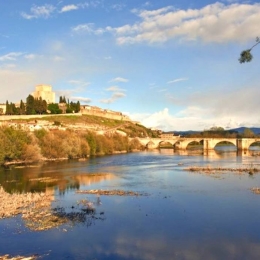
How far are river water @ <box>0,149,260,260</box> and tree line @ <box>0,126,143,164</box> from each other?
18970 mm

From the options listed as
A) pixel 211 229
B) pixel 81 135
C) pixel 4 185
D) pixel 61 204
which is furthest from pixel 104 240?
pixel 81 135

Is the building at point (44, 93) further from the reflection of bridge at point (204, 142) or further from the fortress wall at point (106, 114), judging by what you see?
the reflection of bridge at point (204, 142)

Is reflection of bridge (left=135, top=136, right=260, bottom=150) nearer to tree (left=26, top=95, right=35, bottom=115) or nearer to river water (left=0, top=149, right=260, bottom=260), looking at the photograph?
tree (left=26, top=95, right=35, bottom=115)

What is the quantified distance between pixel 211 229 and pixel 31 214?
10733 mm

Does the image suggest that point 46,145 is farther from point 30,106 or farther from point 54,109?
point 54,109

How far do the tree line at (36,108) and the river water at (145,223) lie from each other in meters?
55.0

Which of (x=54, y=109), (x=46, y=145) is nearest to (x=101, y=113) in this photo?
(x=54, y=109)

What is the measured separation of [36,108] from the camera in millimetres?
92000

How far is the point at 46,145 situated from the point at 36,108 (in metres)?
34.1

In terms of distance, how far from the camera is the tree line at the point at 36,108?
86.8 metres

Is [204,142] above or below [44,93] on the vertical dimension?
below

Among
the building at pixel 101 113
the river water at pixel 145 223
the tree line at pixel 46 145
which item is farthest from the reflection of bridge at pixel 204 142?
the river water at pixel 145 223

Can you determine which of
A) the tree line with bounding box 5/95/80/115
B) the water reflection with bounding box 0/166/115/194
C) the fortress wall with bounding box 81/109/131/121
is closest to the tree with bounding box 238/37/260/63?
the water reflection with bounding box 0/166/115/194

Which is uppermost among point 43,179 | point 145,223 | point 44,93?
point 44,93
